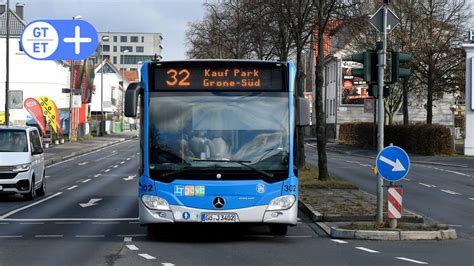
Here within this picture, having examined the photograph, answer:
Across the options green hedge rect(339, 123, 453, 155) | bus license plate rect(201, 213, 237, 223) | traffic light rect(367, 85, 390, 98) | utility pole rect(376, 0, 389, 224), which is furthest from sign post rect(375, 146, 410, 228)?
green hedge rect(339, 123, 453, 155)

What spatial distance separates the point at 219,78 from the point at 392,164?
11.6ft

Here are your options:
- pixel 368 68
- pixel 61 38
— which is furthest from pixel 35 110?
pixel 368 68

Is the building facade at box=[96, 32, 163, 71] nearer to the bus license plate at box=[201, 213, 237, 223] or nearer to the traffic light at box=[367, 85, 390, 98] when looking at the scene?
the traffic light at box=[367, 85, 390, 98]

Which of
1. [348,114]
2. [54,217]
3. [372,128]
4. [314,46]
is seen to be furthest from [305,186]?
[348,114]

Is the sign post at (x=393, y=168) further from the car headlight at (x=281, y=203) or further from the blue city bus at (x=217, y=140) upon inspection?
the car headlight at (x=281, y=203)

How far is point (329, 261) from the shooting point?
34.9ft

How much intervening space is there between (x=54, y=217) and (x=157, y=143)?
18.0 feet

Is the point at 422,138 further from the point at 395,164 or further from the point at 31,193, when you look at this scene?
the point at 395,164

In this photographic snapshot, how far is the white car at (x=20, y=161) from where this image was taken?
2017cm

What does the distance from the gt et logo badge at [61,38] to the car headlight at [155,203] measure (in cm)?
1467

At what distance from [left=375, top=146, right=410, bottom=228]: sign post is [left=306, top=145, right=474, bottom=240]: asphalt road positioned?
1.46 meters

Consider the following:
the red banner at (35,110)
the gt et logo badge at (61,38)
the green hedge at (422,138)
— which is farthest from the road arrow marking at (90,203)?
the red banner at (35,110)

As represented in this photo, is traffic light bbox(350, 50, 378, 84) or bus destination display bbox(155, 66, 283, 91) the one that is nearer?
bus destination display bbox(155, 66, 283, 91)

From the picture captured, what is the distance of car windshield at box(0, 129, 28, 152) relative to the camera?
68.3ft
